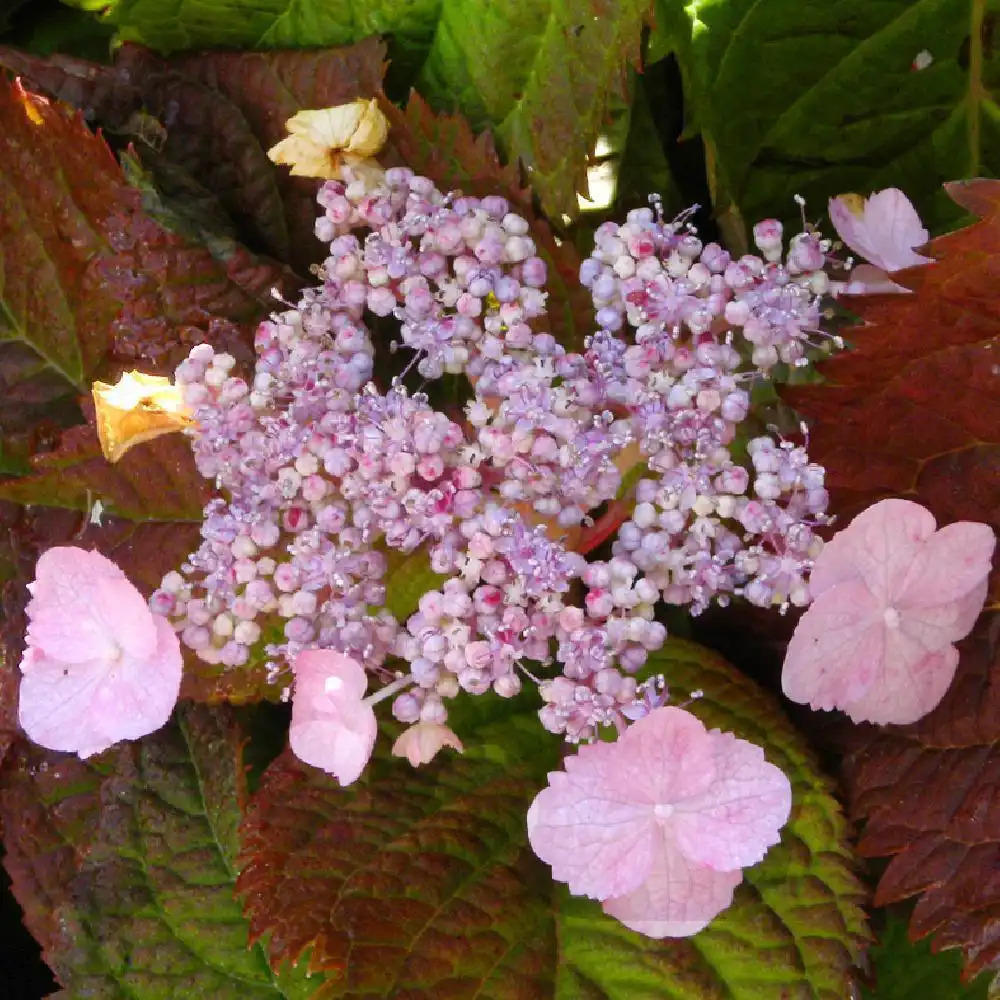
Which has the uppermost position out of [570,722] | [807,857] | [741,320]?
[741,320]

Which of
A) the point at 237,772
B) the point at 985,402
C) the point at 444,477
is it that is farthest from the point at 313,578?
the point at 985,402

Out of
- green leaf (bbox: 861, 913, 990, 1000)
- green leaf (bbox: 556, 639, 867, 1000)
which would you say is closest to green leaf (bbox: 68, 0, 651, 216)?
green leaf (bbox: 556, 639, 867, 1000)

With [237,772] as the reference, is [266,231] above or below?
above

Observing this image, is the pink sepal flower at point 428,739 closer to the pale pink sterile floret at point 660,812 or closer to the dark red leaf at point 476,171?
the pale pink sterile floret at point 660,812

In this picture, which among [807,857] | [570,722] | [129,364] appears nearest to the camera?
[570,722]

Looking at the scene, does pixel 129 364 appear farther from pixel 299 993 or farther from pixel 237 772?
pixel 299 993

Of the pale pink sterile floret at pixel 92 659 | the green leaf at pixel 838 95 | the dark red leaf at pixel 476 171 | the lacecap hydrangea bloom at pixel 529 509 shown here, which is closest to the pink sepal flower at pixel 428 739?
the lacecap hydrangea bloom at pixel 529 509

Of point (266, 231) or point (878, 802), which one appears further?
point (266, 231)
